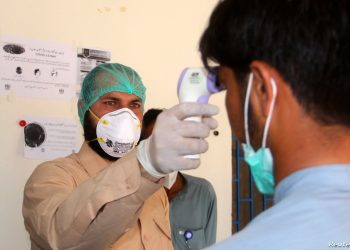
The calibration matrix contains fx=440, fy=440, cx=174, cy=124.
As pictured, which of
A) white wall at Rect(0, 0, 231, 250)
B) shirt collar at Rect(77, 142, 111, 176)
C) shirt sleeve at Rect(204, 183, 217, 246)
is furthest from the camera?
shirt sleeve at Rect(204, 183, 217, 246)

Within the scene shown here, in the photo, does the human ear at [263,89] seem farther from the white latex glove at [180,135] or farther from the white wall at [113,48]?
the white wall at [113,48]

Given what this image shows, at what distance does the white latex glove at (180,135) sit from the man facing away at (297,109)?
0.17 meters

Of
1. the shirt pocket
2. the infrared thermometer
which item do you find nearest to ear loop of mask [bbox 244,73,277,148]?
the infrared thermometer

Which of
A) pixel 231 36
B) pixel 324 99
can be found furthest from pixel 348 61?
pixel 231 36

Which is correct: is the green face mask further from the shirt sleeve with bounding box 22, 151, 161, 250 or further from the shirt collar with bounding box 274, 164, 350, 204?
the shirt sleeve with bounding box 22, 151, 161, 250

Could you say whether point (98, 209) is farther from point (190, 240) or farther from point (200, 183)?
point (200, 183)

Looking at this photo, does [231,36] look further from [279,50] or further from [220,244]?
[220,244]

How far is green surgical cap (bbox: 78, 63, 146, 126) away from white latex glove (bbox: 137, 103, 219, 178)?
0.57m

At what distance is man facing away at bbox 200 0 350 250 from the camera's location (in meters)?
0.55

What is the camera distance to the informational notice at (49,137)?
5.94 feet

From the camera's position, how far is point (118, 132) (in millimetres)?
→ 1365

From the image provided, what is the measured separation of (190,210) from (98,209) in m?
1.06

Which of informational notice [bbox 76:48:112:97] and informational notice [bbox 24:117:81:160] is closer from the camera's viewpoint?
informational notice [bbox 24:117:81:160]

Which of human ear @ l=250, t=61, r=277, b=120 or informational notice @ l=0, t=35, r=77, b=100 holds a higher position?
informational notice @ l=0, t=35, r=77, b=100
